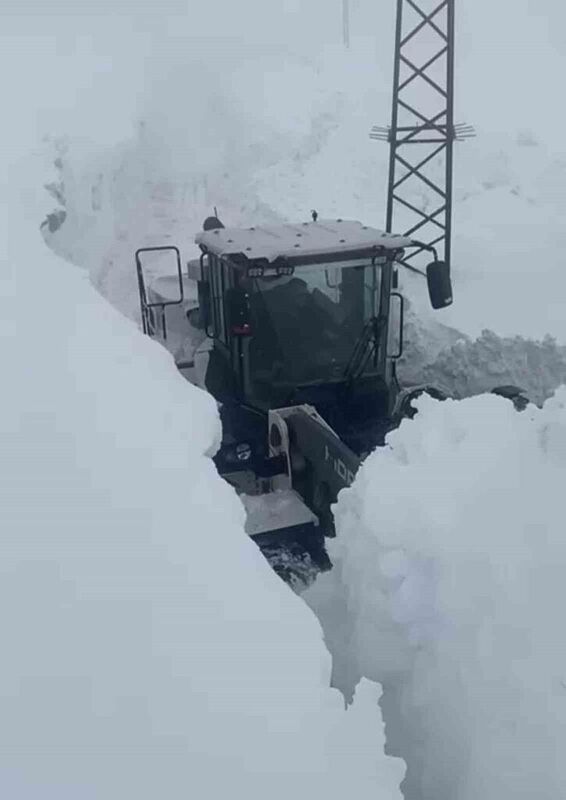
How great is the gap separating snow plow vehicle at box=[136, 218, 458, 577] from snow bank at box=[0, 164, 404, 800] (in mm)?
1924

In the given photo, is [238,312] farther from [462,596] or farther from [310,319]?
[462,596]

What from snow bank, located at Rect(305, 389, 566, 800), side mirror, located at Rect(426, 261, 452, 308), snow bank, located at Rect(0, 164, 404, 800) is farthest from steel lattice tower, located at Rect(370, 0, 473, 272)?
snow bank, located at Rect(0, 164, 404, 800)

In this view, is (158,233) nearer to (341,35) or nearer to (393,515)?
(393,515)

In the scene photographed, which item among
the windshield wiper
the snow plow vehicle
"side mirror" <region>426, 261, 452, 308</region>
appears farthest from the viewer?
"side mirror" <region>426, 261, 452, 308</region>

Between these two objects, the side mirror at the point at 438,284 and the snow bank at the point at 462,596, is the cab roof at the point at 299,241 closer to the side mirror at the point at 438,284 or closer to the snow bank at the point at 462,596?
the side mirror at the point at 438,284

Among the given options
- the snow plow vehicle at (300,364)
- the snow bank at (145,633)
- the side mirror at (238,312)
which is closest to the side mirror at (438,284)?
the snow plow vehicle at (300,364)

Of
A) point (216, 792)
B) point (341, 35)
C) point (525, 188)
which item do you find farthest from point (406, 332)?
point (341, 35)

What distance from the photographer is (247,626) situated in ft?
7.43

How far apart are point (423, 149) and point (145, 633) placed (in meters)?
14.1

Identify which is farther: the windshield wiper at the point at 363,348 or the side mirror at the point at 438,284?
the side mirror at the point at 438,284

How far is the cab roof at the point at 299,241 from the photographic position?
528 cm

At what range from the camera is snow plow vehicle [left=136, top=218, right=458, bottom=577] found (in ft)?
17.2

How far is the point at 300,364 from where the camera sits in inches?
214

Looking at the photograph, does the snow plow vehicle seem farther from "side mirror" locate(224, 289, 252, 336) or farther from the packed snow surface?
the packed snow surface
